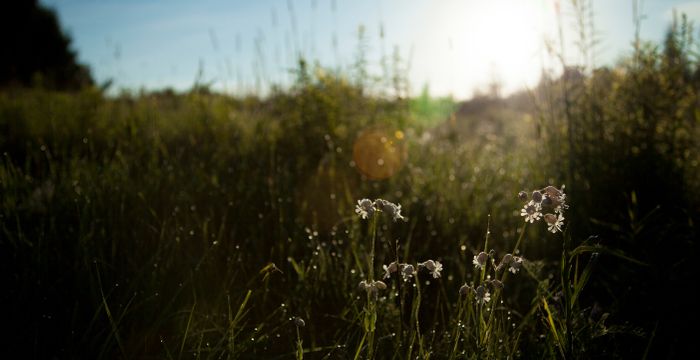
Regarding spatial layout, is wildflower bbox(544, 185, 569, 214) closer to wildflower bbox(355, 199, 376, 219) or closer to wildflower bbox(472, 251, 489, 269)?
wildflower bbox(472, 251, 489, 269)

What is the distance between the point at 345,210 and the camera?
2.71 meters

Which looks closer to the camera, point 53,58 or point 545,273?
point 545,273

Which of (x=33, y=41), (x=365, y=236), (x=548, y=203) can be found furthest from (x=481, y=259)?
(x=33, y=41)

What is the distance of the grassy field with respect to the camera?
157 centimetres

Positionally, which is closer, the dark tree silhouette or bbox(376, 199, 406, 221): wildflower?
bbox(376, 199, 406, 221): wildflower

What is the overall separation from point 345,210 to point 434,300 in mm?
720

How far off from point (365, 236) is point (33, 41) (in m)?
19.5

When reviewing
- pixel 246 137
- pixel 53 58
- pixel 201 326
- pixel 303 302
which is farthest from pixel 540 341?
pixel 53 58

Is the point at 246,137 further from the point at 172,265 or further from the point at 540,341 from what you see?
the point at 540,341

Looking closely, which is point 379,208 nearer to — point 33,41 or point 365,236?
point 365,236

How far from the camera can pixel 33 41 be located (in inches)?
707

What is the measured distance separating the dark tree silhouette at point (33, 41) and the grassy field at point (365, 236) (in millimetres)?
15800

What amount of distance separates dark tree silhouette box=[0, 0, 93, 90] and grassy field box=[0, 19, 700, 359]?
1580 centimetres

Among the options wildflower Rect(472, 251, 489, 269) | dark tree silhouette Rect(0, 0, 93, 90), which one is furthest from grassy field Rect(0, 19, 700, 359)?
dark tree silhouette Rect(0, 0, 93, 90)
